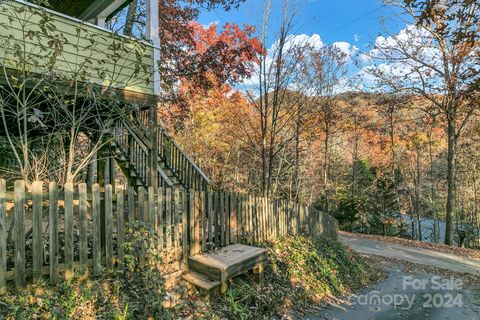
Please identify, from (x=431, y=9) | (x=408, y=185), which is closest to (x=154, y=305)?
(x=431, y=9)

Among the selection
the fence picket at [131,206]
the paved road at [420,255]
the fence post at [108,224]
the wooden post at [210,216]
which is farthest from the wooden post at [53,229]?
the paved road at [420,255]

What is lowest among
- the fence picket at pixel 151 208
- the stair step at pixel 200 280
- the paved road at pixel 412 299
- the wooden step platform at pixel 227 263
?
the paved road at pixel 412 299

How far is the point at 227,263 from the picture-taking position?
3949mm

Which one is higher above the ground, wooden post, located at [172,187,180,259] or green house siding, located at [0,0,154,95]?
green house siding, located at [0,0,154,95]

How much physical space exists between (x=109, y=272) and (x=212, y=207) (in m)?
1.85

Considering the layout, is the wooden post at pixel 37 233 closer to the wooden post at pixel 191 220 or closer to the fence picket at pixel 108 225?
the fence picket at pixel 108 225

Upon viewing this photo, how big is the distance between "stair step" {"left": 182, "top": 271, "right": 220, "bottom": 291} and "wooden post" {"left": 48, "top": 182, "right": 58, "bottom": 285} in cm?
157

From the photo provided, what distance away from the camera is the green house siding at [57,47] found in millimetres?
3770

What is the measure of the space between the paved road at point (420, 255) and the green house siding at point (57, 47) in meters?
9.69

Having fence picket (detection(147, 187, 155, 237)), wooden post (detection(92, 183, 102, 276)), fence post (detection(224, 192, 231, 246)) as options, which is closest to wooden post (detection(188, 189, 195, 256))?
fence picket (detection(147, 187, 155, 237))

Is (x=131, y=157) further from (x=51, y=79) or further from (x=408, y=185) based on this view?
(x=408, y=185)

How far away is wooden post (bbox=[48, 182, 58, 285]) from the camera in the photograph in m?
2.90

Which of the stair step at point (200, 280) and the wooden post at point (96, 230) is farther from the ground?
the wooden post at point (96, 230)

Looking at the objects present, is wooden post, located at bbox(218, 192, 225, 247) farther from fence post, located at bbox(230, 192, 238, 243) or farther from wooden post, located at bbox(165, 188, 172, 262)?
wooden post, located at bbox(165, 188, 172, 262)
